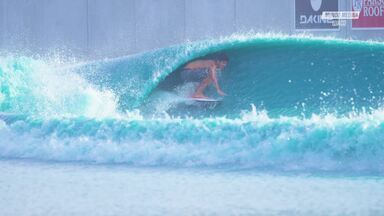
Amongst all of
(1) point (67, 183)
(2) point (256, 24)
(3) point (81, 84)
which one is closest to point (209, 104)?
(3) point (81, 84)

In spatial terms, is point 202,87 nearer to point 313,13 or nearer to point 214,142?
point 214,142

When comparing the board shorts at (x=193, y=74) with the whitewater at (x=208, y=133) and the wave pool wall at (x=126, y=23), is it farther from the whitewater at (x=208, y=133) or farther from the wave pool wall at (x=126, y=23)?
the wave pool wall at (x=126, y=23)

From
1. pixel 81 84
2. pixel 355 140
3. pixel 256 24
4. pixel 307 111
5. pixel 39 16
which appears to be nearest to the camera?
pixel 355 140

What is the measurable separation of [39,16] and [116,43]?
1.37m

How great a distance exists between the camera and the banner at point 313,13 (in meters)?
8.86

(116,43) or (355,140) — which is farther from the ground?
(116,43)

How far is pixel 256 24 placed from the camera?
9336 millimetres

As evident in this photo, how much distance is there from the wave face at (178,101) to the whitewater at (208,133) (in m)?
0.01

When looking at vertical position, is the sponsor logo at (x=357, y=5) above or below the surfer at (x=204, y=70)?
above

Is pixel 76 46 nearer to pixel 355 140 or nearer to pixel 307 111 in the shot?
pixel 307 111

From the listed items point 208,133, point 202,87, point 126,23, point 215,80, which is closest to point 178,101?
point 202,87

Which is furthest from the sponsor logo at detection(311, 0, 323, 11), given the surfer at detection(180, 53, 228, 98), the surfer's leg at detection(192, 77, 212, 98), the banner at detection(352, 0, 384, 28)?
the surfer's leg at detection(192, 77, 212, 98)

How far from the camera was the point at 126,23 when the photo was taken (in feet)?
31.6

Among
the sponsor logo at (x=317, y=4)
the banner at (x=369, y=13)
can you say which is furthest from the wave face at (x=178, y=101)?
the banner at (x=369, y=13)
